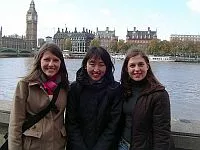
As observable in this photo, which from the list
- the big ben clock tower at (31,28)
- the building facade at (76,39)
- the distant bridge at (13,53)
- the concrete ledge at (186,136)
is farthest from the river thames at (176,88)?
the big ben clock tower at (31,28)

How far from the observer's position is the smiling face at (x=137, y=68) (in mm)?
2439

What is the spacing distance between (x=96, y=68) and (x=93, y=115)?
0.33 metres

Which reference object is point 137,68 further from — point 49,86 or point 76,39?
point 76,39

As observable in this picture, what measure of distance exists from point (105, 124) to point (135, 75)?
1.29ft

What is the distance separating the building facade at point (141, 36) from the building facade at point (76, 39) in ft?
41.9

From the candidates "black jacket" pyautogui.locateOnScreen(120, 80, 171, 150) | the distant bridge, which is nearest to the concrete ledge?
"black jacket" pyautogui.locateOnScreen(120, 80, 171, 150)

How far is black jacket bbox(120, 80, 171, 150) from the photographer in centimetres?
222

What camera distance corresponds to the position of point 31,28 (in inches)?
4732

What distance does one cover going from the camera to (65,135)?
2.44 m

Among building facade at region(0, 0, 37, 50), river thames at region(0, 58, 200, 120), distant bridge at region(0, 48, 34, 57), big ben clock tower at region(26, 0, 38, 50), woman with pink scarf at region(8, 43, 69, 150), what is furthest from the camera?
big ben clock tower at region(26, 0, 38, 50)

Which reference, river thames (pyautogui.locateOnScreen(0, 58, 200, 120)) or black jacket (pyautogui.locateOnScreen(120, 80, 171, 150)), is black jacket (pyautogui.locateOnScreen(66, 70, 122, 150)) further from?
river thames (pyautogui.locateOnScreen(0, 58, 200, 120))

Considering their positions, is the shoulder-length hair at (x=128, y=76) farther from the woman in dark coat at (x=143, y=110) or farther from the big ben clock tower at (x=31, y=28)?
the big ben clock tower at (x=31, y=28)

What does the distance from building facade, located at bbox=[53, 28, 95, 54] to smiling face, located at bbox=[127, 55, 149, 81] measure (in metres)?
110

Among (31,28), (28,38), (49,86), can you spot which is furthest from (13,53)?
(49,86)
